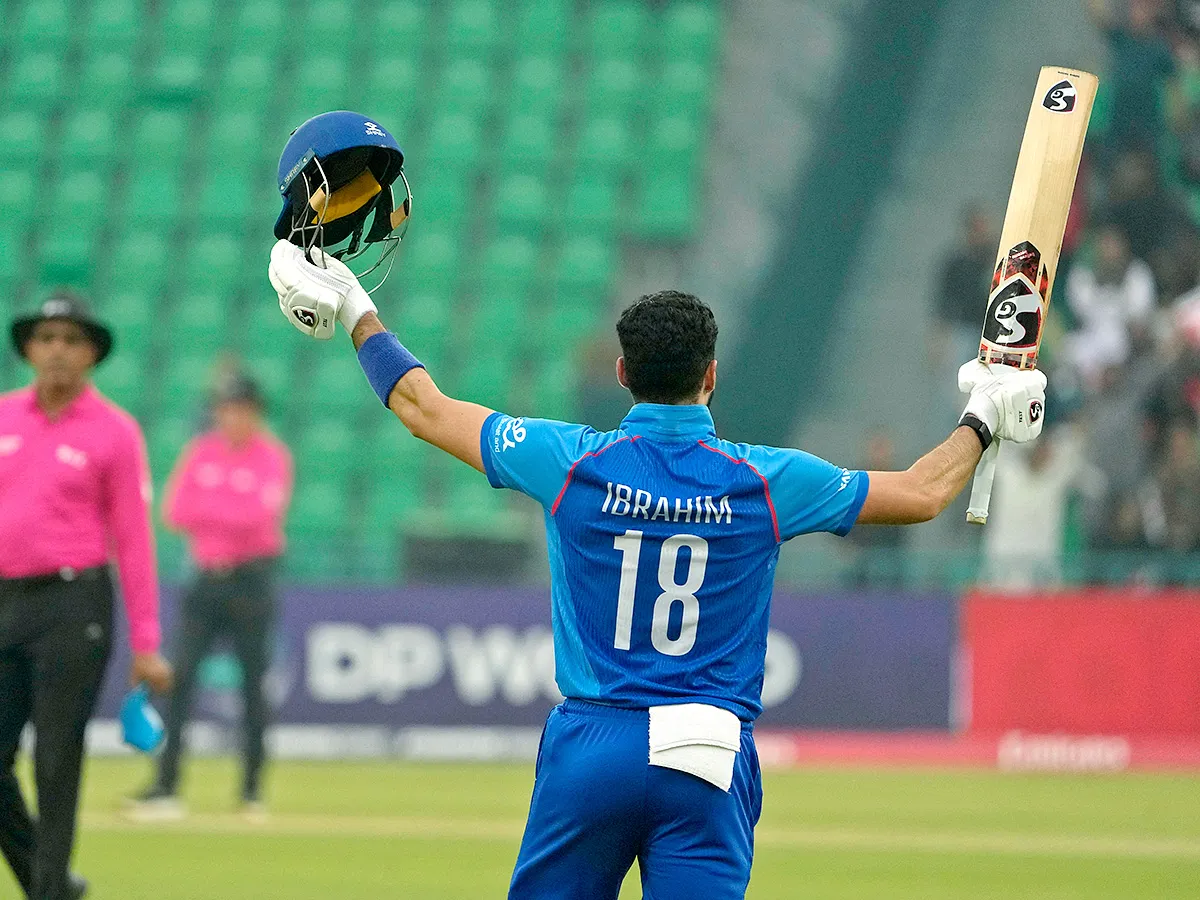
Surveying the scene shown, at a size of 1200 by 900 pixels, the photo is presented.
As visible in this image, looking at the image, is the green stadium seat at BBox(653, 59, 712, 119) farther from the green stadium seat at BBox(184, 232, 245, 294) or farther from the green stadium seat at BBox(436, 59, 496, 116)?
the green stadium seat at BBox(184, 232, 245, 294)

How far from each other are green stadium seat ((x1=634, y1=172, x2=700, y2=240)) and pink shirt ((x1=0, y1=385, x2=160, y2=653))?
15163 millimetres

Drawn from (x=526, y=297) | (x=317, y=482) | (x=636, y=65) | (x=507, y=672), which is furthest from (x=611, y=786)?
(x=636, y=65)

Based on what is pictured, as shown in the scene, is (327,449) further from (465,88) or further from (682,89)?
(682,89)

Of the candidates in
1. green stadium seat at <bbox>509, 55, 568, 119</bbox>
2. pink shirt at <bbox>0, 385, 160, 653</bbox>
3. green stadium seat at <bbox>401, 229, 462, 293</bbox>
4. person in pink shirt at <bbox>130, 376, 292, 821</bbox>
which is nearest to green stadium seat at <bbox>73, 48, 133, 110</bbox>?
green stadium seat at <bbox>401, 229, 462, 293</bbox>

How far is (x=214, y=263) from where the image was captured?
23.4 meters

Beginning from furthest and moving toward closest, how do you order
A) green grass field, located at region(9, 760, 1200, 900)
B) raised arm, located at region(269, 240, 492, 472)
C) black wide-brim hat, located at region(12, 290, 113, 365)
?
green grass field, located at region(9, 760, 1200, 900) → black wide-brim hat, located at region(12, 290, 113, 365) → raised arm, located at region(269, 240, 492, 472)

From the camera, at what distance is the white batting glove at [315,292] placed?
5434 millimetres

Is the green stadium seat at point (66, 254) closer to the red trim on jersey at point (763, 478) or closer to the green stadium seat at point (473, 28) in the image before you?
the green stadium seat at point (473, 28)

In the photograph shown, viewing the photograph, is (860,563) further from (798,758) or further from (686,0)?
(686,0)

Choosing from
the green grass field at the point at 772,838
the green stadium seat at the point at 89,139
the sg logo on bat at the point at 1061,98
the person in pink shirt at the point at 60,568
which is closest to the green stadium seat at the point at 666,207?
the green stadium seat at the point at 89,139

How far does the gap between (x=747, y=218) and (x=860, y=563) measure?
6.47m

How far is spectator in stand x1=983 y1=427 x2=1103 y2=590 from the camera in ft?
56.5

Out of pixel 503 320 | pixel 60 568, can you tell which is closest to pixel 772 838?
pixel 60 568

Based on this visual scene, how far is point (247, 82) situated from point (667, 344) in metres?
21.0
